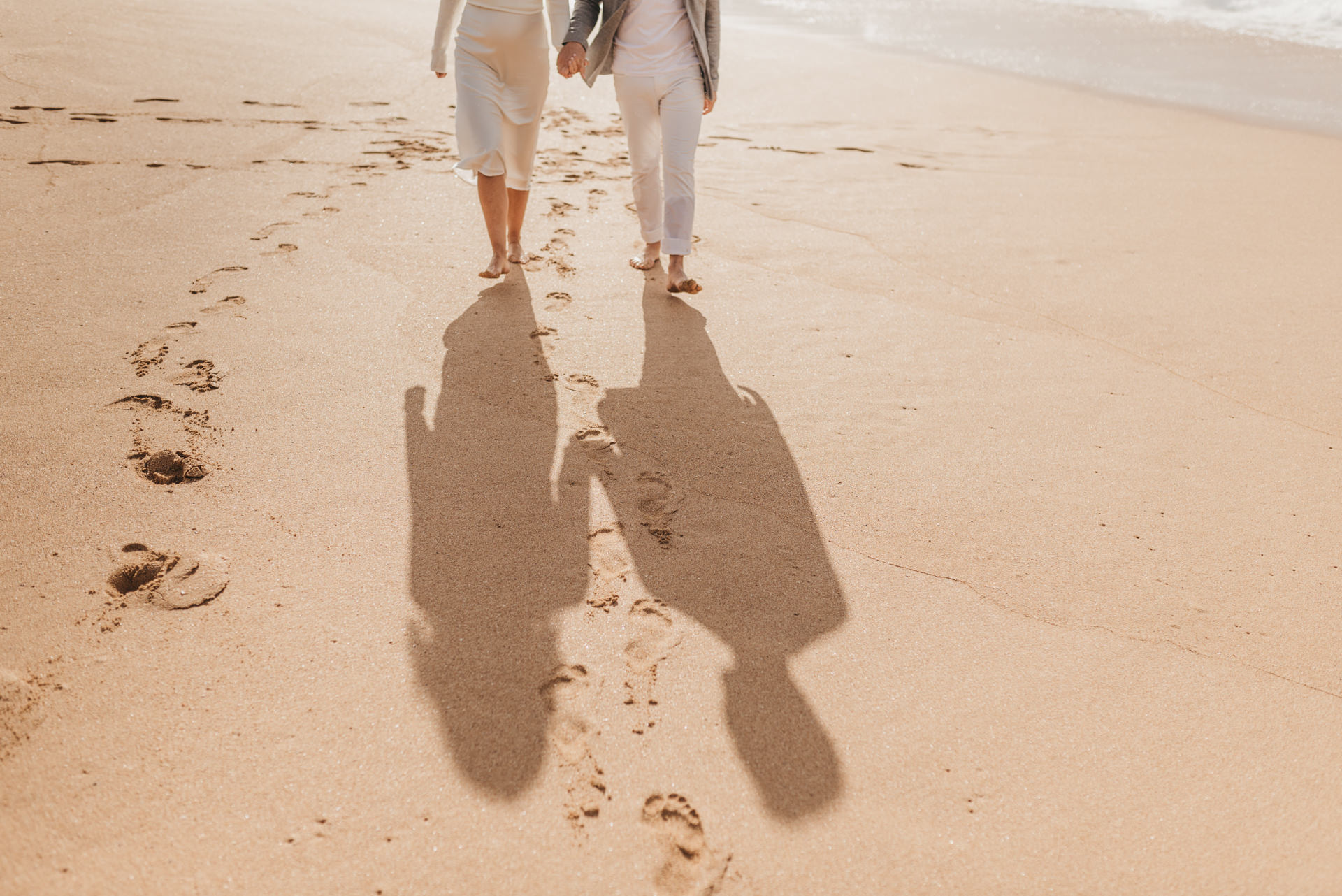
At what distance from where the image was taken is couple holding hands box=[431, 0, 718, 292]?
10.3ft

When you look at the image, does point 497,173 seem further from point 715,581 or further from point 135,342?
point 715,581

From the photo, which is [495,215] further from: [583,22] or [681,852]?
[681,852]

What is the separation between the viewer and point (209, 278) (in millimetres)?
3180

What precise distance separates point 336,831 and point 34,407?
1.74m

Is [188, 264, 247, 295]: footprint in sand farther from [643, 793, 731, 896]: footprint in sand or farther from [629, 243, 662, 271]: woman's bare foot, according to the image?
[643, 793, 731, 896]: footprint in sand

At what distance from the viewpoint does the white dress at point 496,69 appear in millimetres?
3139

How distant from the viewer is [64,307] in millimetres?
2873

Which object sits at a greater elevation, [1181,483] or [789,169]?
[789,169]

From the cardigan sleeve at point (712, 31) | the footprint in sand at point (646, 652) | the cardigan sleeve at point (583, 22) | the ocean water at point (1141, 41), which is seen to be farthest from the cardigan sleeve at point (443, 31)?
the ocean water at point (1141, 41)

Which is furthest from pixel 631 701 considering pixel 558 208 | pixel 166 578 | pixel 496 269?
pixel 558 208

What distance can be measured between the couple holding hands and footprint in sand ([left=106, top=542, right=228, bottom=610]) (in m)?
1.80

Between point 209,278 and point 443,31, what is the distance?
1335 mm

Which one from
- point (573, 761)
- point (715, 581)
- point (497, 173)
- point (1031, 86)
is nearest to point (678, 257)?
point (497, 173)

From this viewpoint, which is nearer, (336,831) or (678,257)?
(336,831)
